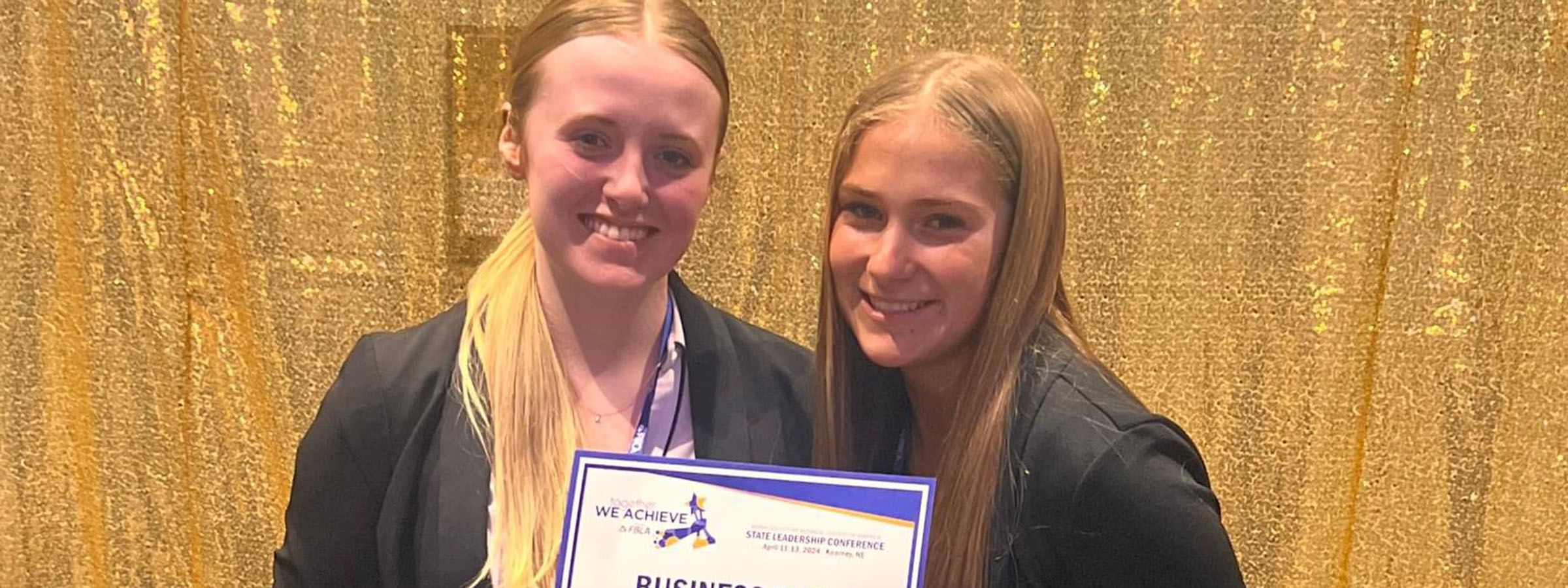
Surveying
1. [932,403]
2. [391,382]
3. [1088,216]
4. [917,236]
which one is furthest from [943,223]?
[1088,216]

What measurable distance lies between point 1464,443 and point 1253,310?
338mm

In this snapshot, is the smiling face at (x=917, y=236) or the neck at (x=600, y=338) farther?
the neck at (x=600, y=338)

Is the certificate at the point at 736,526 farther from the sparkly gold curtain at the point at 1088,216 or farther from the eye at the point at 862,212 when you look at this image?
the sparkly gold curtain at the point at 1088,216

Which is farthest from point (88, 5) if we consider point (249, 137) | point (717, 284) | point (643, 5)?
point (643, 5)

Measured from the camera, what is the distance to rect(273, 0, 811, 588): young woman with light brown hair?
3.05 ft

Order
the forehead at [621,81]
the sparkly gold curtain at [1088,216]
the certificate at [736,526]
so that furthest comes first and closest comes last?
the sparkly gold curtain at [1088,216] < the forehead at [621,81] < the certificate at [736,526]

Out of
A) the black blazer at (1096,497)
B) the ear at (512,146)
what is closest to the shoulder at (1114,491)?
the black blazer at (1096,497)

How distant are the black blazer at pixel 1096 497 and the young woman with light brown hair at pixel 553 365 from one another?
0.74 feet

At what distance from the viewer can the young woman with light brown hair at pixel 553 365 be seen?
93 cm

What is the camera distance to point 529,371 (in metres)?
0.99

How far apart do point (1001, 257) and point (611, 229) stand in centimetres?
31

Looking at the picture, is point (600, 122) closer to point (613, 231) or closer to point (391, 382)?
point (613, 231)

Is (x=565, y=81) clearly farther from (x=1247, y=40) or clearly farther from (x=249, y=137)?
(x=1247, y=40)

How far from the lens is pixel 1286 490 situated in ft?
5.21
